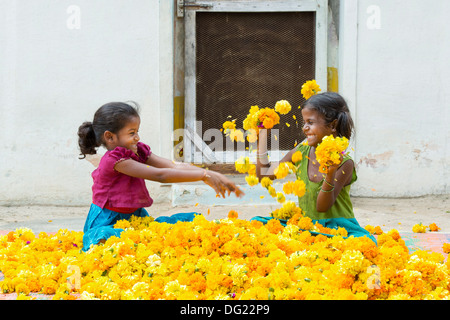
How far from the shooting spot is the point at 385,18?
6.14m

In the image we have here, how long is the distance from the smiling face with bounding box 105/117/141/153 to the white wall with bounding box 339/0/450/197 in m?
3.36

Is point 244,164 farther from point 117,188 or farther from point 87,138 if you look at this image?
point 87,138

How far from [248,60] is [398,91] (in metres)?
1.74

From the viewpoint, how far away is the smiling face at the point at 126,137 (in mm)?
3414

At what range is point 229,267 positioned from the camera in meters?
2.59

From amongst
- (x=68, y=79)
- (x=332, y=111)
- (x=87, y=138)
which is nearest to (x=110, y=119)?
(x=87, y=138)

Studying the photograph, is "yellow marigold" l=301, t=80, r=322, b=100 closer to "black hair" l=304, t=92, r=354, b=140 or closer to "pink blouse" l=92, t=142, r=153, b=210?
"black hair" l=304, t=92, r=354, b=140

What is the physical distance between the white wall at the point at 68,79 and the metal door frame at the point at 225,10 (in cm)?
32

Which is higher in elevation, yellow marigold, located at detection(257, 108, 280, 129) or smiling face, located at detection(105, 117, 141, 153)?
yellow marigold, located at detection(257, 108, 280, 129)

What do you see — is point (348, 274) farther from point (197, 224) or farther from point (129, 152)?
point (129, 152)

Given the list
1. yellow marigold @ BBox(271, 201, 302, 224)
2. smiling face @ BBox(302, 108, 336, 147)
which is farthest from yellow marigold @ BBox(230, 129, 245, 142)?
yellow marigold @ BBox(271, 201, 302, 224)

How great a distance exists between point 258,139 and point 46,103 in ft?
11.3

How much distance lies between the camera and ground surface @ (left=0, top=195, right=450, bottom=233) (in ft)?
17.0

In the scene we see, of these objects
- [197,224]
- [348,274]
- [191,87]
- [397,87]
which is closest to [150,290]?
[197,224]
